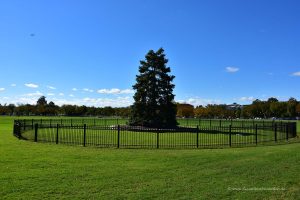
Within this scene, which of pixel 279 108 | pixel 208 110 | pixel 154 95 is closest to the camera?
pixel 154 95

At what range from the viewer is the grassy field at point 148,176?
8.93 meters

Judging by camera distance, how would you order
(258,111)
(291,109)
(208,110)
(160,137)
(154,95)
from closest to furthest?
(160,137)
(154,95)
(291,109)
(258,111)
(208,110)

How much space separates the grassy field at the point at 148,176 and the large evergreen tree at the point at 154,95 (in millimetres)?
25267

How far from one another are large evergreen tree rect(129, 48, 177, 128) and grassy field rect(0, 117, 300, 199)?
82.9 ft

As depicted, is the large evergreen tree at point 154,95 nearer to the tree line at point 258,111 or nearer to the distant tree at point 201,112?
the tree line at point 258,111

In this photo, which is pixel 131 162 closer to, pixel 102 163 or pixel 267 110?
pixel 102 163

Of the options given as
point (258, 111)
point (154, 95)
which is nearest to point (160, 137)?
point (154, 95)

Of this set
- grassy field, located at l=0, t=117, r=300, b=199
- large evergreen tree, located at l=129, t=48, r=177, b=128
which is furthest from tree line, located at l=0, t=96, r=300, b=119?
grassy field, located at l=0, t=117, r=300, b=199

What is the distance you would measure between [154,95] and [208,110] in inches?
4516

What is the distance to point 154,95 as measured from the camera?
138ft

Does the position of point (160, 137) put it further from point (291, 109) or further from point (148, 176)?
point (291, 109)

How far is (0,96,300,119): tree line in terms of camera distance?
136500 millimetres

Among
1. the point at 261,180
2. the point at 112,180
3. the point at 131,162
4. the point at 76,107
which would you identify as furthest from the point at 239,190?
the point at 76,107

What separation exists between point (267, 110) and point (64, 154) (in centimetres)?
13568
